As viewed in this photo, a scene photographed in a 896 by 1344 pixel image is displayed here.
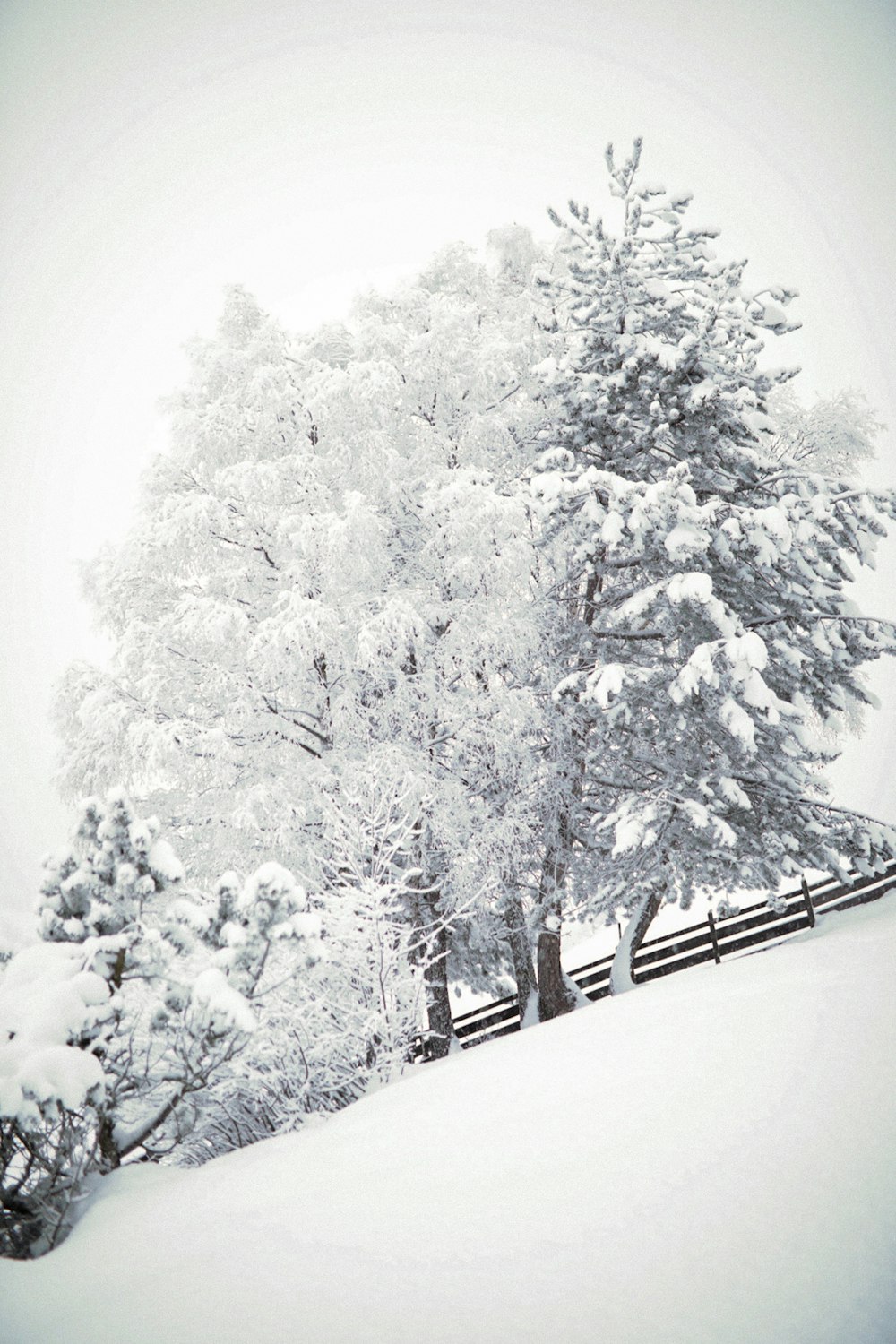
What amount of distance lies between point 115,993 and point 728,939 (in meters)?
9.15

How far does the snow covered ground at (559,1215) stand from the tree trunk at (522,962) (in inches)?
209

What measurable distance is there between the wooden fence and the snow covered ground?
6.32 meters

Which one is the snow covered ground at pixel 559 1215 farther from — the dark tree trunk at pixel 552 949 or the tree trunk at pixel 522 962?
the tree trunk at pixel 522 962

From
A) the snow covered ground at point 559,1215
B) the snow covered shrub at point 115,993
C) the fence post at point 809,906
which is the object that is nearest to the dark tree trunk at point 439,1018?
the snow covered shrub at point 115,993

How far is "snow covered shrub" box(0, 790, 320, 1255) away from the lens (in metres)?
4.23

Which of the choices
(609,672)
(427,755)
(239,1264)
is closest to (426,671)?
(427,755)

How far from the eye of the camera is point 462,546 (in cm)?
914

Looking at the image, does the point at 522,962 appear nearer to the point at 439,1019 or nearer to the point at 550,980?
the point at 550,980

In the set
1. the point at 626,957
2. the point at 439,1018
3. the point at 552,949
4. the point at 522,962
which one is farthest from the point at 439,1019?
the point at 626,957

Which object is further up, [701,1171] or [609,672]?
[609,672]

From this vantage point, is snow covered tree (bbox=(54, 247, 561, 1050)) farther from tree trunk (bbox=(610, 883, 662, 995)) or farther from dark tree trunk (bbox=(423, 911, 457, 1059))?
tree trunk (bbox=(610, 883, 662, 995))

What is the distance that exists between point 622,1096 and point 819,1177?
1.22 metres

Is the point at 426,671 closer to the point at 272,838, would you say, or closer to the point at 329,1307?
the point at 272,838

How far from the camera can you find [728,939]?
1107cm
